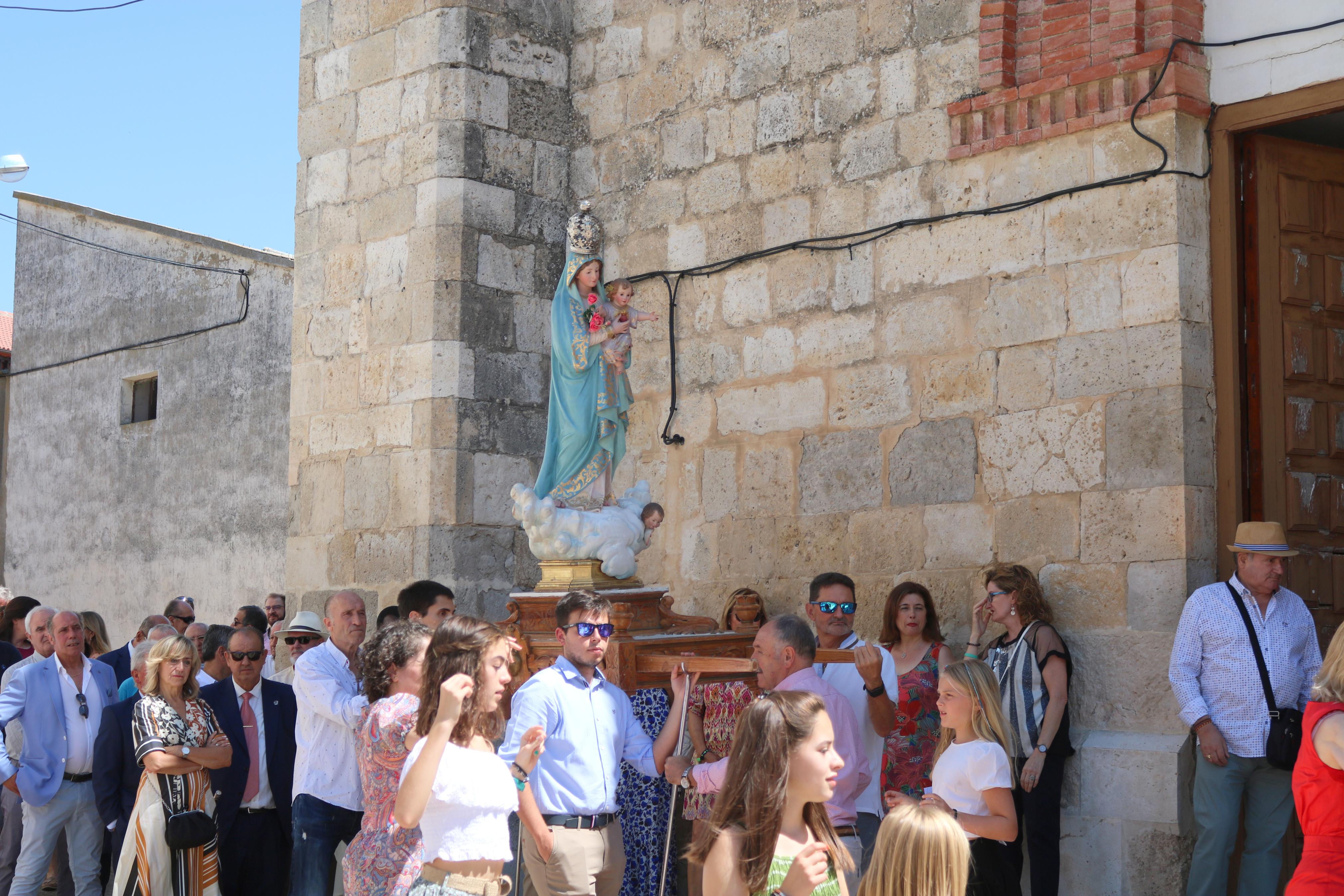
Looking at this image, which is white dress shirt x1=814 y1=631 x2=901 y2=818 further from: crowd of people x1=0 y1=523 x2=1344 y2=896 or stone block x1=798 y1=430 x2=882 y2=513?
stone block x1=798 y1=430 x2=882 y2=513

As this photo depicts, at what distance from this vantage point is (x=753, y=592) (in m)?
7.10

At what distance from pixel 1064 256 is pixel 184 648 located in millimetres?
3826

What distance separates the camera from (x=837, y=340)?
7.01 metres

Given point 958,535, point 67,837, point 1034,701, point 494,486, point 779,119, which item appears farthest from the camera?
point 494,486

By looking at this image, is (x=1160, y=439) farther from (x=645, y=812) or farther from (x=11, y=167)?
(x=11, y=167)

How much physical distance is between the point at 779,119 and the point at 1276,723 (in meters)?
3.72

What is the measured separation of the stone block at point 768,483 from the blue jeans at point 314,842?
271 centimetres

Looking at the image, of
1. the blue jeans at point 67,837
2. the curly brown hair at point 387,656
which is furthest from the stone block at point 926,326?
the blue jeans at point 67,837

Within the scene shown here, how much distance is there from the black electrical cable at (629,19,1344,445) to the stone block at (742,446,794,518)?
49 centimetres

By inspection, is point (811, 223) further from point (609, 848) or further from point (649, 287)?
point (609, 848)

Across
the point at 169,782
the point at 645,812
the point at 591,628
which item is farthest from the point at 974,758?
the point at 169,782

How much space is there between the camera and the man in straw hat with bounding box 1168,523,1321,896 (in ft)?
17.4

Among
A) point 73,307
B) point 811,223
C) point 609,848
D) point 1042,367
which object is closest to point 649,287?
point 811,223

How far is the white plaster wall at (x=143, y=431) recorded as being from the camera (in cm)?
1312
